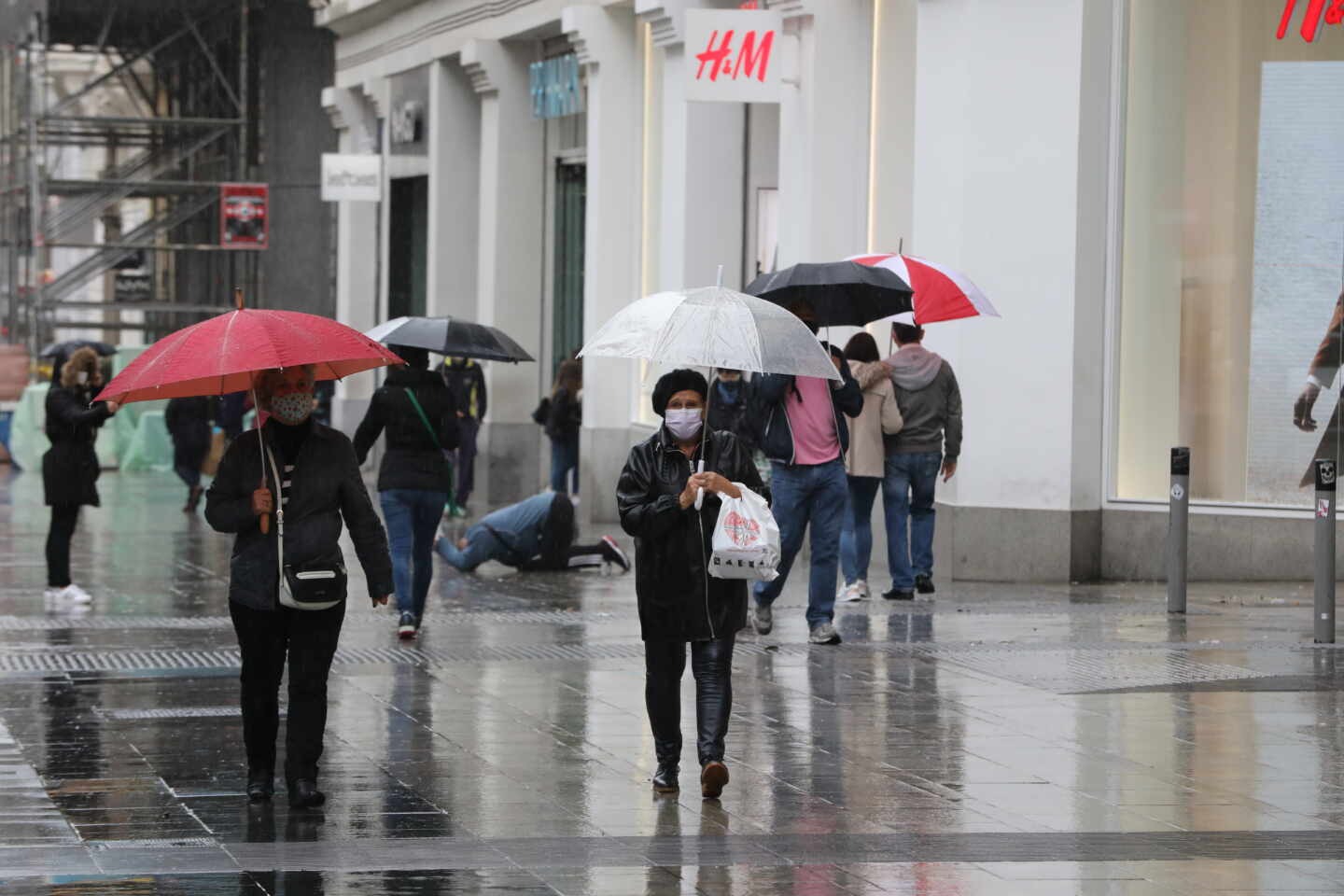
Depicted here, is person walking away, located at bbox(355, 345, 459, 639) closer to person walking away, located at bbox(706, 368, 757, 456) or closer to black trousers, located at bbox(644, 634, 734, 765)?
person walking away, located at bbox(706, 368, 757, 456)

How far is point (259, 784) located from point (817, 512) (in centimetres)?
477

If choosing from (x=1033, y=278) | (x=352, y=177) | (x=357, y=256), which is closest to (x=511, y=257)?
(x=352, y=177)

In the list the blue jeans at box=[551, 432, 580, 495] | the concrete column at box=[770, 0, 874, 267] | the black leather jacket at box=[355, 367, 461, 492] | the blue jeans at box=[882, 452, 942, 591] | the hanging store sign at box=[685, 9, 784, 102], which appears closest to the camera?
the black leather jacket at box=[355, 367, 461, 492]

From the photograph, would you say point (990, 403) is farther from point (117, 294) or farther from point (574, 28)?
point (117, 294)

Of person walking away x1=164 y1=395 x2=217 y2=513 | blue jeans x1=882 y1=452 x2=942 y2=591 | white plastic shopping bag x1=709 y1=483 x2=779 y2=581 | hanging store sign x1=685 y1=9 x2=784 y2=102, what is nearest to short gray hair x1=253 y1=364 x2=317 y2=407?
white plastic shopping bag x1=709 y1=483 x2=779 y2=581

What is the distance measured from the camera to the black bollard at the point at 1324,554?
11922 mm

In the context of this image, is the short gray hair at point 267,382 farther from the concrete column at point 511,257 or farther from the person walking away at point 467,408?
the concrete column at point 511,257

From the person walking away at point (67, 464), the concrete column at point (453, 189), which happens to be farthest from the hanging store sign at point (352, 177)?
the person walking away at point (67, 464)

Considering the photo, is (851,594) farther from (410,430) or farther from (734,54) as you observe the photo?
(734,54)

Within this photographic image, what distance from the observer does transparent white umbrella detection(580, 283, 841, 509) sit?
797cm

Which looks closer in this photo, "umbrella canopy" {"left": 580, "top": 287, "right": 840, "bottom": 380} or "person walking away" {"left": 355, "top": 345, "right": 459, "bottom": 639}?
"umbrella canopy" {"left": 580, "top": 287, "right": 840, "bottom": 380}

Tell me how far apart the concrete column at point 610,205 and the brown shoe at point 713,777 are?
46.7ft

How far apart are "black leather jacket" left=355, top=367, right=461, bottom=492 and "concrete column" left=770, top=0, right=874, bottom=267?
18.5ft

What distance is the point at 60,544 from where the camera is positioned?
14.1 m
